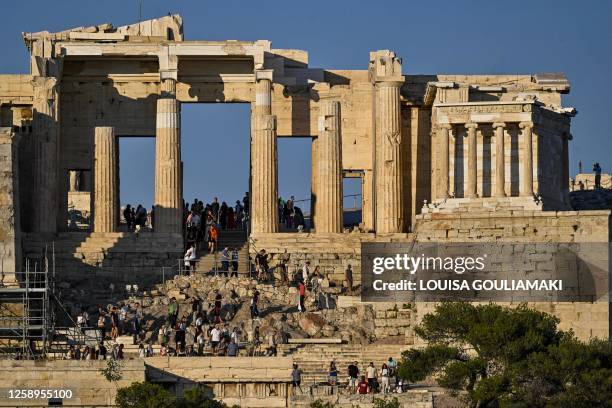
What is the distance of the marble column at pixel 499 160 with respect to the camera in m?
107

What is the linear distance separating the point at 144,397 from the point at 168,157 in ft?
80.7

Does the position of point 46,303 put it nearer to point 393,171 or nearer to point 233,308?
point 233,308

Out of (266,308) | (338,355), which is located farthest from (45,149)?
(338,355)

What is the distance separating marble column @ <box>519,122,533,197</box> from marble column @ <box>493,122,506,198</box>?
2.16 feet

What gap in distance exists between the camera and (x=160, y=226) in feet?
368

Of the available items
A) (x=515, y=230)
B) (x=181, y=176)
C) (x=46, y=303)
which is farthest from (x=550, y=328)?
(x=181, y=176)

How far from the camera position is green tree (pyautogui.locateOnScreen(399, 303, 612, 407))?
89312 millimetres

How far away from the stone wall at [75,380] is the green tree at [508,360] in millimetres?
8658

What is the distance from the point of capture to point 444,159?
108m

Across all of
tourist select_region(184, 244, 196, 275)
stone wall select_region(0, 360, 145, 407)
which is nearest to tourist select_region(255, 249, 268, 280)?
tourist select_region(184, 244, 196, 275)

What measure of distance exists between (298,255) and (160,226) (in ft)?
19.9

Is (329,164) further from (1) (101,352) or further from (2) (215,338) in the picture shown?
(1) (101,352)

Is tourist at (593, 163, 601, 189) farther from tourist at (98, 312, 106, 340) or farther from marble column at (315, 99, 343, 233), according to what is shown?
tourist at (98, 312, 106, 340)

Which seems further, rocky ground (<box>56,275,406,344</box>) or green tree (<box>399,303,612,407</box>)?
rocky ground (<box>56,275,406,344</box>)
